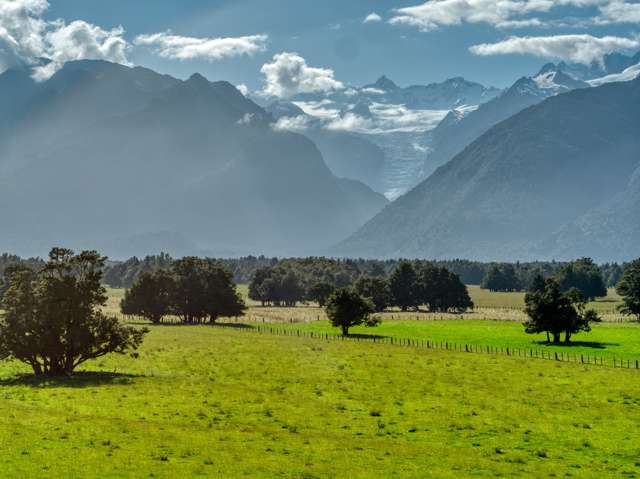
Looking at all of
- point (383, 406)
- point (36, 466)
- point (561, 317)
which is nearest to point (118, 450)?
point (36, 466)

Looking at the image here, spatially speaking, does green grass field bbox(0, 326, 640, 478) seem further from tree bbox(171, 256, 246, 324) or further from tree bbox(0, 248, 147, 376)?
tree bbox(171, 256, 246, 324)

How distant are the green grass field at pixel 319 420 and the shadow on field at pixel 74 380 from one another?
180 millimetres

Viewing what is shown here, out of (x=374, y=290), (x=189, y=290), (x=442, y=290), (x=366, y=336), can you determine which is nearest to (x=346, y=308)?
(x=366, y=336)

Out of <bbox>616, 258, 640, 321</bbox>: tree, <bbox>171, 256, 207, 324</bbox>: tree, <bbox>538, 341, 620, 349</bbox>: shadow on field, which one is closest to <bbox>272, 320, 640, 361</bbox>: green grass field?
<bbox>538, 341, 620, 349</bbox>: shadow on field

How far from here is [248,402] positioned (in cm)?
5581

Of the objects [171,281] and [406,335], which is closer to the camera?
[406,335]

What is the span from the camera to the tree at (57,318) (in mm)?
66062

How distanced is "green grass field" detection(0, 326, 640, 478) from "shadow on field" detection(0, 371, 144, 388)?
180 mm

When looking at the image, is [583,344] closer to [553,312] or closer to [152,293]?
[553,312]

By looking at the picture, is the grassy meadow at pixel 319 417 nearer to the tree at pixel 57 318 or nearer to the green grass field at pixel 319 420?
the green grass field at pixel 319 420

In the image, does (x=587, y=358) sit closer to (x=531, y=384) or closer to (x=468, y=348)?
(x=468, y=348)

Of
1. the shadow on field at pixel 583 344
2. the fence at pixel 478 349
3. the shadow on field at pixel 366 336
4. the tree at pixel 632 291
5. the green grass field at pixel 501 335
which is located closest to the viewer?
the fence at pixel 478 349

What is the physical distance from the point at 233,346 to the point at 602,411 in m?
52.7

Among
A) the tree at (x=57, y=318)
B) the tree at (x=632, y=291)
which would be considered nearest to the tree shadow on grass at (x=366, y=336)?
the tree at (x=57, y=318)
